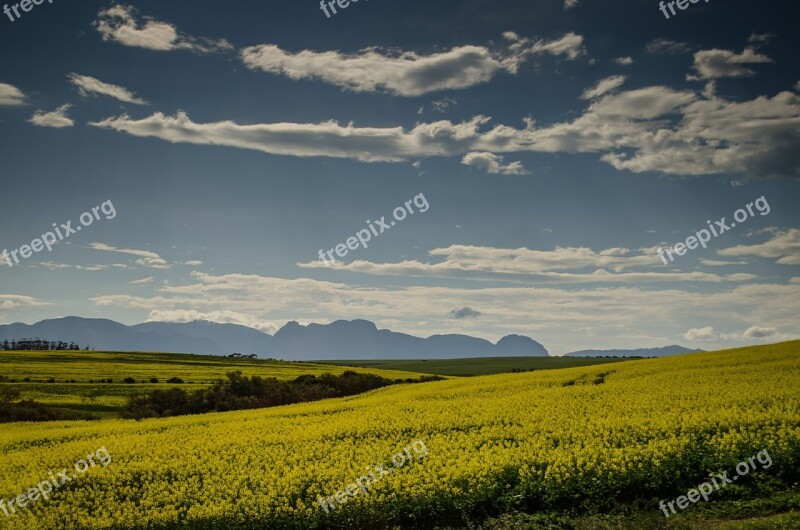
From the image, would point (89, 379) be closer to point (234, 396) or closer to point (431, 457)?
point (234, 396)

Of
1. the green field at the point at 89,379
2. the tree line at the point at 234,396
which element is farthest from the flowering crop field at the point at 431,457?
the green field at the point at 89,379

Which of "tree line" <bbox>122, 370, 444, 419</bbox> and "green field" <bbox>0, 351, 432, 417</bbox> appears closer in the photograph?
"tree line" <bbox>122, 370, 444, 419</bbox>

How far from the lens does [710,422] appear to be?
62.8 ft

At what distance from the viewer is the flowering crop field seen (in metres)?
16.0

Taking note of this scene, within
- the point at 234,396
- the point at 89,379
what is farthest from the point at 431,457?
the point at 89,379

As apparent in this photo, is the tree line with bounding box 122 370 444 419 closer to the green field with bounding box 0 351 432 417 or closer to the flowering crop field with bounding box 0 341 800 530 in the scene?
the green field with bounding box 0 351 432 417

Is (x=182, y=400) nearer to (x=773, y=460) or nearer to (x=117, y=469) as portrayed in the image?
(x=117, y=469)

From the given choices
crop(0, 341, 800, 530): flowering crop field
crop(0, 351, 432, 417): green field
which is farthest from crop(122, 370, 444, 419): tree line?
crop(0, 341, 800, 530): flowering crop field

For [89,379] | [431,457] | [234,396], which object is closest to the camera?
[431,457]

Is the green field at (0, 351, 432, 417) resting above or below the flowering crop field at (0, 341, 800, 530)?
below

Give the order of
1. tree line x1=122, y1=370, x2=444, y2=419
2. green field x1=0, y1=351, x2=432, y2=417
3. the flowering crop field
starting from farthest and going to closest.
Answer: green field x1=0, y1=351, x2=432, y2=417 < tree line x1=122, y1=370, x2=444, y2=419 < the flowering crop field

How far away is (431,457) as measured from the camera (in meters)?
18.9

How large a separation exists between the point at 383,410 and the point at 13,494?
15310 mm

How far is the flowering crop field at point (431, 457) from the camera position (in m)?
16.0
